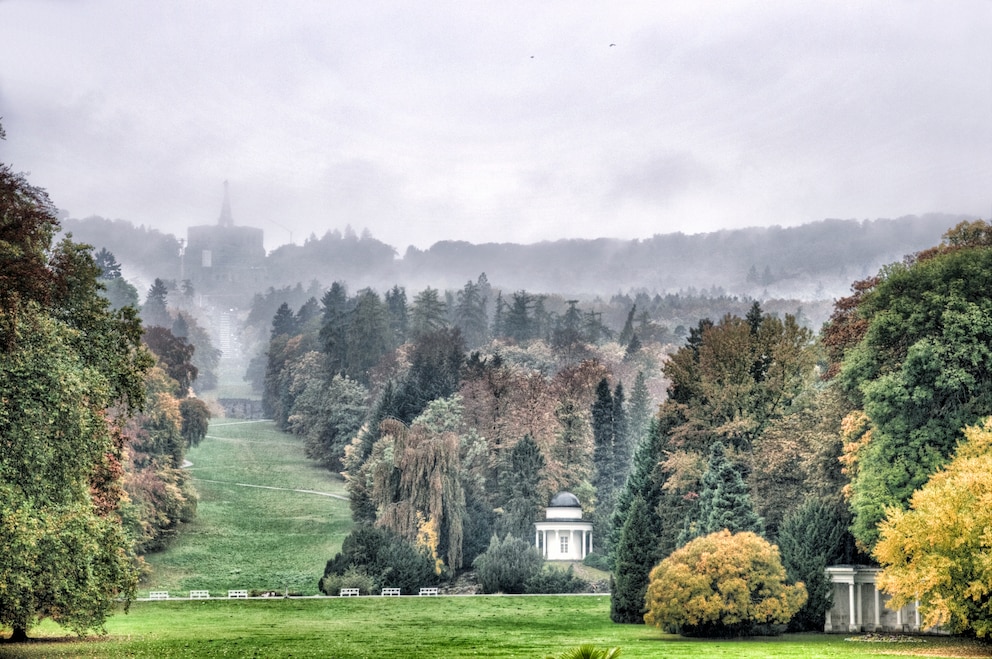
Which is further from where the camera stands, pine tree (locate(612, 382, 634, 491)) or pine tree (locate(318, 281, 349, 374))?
pine tree (locate(318, 281, 349, 374))

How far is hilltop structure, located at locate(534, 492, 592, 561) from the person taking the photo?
6738 cm

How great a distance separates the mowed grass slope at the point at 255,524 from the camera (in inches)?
2505

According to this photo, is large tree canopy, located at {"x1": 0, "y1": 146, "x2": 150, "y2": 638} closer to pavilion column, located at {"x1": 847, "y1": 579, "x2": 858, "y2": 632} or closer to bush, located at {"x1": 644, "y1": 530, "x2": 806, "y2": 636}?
bush, located at {"x1": 644, "y1": 530, "x2": 806, "y2": 636}

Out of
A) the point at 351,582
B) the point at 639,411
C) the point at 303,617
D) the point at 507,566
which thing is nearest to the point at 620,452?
the point at 639,411

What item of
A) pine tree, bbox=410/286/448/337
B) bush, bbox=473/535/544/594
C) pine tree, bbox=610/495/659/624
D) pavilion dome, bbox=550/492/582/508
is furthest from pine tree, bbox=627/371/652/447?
pine tree, bbox=610/495/659/624

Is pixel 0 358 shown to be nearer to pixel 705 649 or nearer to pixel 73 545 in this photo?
pixel 73 545

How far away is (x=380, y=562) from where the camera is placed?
57.9 metres

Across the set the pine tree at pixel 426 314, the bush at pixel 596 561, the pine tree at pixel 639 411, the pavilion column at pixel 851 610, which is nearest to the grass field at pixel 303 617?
the pavilion column at pixel 851 610

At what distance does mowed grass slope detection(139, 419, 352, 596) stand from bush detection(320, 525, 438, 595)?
4082 mm

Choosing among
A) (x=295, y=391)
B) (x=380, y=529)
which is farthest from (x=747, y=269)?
(x=380, y=529)

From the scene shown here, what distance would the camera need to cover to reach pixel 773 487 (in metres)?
53.3

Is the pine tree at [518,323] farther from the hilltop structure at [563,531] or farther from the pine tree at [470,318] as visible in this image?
the hilltop structure at [563,531]

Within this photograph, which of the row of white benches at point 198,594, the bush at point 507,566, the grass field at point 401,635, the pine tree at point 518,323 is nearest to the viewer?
the grass field at point 401,635

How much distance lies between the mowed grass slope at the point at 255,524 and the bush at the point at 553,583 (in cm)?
1112
